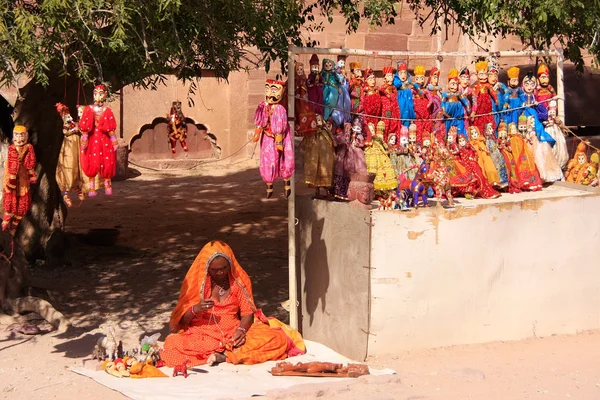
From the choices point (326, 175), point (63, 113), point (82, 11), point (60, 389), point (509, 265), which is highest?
point (82, 11)

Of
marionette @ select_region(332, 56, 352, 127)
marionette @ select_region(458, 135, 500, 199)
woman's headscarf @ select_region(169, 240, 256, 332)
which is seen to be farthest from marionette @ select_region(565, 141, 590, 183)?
woman's headscarf @ select_region(169, 240, 256, 332)

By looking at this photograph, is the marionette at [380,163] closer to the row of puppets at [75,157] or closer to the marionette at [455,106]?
the marionette at [455,106]

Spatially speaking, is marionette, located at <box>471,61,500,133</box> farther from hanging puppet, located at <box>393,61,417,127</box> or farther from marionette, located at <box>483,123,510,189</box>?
hanging puppet, located at <box>393,61,417,127</box>

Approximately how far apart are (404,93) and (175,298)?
10.8 ft

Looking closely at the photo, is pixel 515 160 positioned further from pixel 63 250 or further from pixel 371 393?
pixel 63 250

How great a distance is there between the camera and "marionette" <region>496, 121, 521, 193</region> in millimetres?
9539

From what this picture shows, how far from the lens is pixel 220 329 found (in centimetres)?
829

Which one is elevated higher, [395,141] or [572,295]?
[395,141]

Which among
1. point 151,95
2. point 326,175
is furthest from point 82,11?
point 151,95

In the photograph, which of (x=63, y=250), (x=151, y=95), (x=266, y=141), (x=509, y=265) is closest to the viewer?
(x=266, y=141)

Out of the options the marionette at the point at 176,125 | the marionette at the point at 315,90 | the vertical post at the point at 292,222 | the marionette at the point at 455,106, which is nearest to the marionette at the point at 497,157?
the marionette at the point at 455,106

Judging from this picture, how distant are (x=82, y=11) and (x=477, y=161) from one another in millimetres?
3928

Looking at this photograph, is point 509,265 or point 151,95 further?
point 151,95

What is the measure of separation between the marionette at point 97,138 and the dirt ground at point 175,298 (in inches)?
66.1
